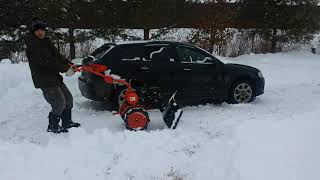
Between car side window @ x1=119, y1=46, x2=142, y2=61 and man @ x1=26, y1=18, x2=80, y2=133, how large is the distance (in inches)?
74.8

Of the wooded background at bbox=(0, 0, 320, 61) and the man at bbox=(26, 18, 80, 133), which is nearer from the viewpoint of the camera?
the man at bbox=(26, 18, 80, 133)

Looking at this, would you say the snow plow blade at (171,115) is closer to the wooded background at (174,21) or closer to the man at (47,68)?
the man at (47,68)

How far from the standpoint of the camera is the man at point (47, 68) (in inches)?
297

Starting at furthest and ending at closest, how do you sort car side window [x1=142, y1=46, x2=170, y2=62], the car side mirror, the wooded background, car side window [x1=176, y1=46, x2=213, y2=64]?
the wooded background → the car side mirror → car side window [x1=176, y1=46, x2=213, y2=64] → car side window [x1=142, y1=46, x2=170, y2=62]

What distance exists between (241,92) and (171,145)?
3892mm

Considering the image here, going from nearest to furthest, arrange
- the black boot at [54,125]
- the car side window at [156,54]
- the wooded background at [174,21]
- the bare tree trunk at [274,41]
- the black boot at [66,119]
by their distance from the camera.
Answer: the black boot at [54,125] < the black boot at [66,119] < the car side window at [156,54] < the wooded background at [174,21] < the bare tree trunk at [274,41]

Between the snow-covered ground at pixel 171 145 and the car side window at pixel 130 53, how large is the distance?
4.08 feet

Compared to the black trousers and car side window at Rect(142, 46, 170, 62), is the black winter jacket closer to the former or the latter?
the black trousers

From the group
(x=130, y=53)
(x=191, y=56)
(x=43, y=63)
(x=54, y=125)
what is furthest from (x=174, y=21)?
(x=43, y=63)

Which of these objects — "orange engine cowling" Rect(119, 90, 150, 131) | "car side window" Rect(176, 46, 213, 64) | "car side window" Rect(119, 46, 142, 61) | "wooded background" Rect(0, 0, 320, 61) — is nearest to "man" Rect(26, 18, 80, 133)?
"orange engine cowling" Rect(119, 90, 150, 131)

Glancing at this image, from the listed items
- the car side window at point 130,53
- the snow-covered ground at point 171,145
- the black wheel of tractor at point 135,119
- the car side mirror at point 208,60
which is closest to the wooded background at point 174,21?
the snow-covered ground at point 171,145

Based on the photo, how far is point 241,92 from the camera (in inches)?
417

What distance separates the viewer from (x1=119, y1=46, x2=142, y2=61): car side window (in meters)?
9.73

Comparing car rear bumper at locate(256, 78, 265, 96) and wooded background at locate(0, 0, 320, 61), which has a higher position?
wooded background at locate(0, 0, 320, 61)
